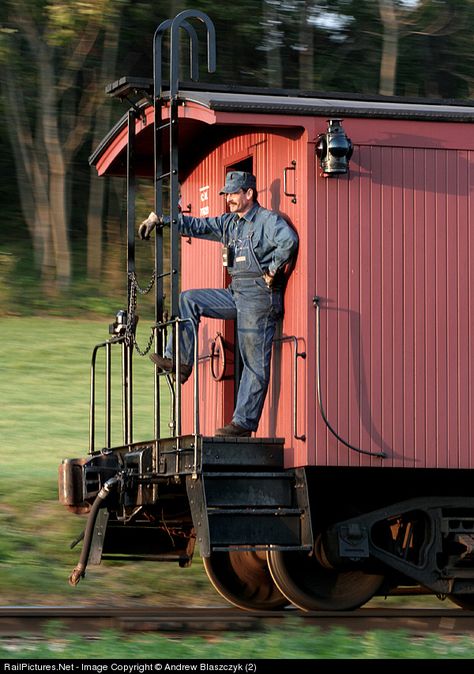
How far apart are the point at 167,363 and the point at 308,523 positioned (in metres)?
1.50

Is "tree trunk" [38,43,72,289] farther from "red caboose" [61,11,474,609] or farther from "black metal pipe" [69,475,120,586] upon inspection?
"black metal pipe" [69,475,120,586]

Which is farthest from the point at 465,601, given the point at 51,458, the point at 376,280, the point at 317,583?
the point at 51,458

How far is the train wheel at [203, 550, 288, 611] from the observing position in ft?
37.1

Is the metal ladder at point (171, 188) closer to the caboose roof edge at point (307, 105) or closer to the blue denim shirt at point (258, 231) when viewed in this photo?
the caboose roof edge at point (307, 105)

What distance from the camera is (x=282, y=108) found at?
9.62 meters

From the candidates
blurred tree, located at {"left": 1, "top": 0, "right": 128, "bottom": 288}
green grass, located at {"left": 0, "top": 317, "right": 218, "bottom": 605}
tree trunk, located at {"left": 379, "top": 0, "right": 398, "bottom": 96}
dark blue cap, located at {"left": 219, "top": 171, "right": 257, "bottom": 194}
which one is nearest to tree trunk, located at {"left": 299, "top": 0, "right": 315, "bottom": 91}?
tree trunk, located at {"left": 379, "top": 0, "right": 398, "bottom": 96}

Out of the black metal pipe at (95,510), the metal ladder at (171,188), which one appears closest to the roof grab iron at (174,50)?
the metal ladder at (171,188)

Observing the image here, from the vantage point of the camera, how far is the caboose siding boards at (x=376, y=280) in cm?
972

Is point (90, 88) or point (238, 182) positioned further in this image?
point (90, 88)

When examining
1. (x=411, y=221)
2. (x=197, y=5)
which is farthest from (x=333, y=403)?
(x=197, y=5)

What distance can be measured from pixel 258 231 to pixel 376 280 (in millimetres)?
921

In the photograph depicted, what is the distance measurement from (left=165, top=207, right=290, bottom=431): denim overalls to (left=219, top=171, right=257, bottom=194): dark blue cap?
254 millimetres

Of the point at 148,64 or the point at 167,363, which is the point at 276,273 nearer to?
the point at 167,363

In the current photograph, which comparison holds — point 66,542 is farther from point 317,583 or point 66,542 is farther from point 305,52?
point 305,52
